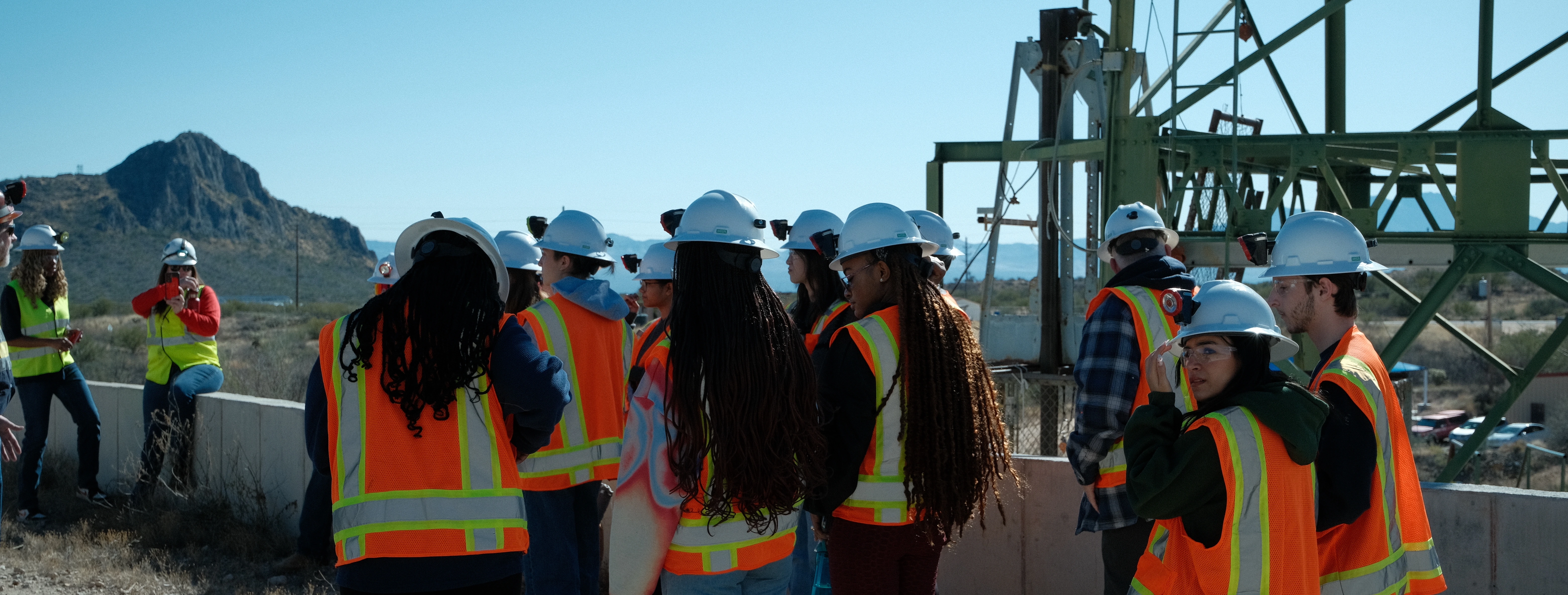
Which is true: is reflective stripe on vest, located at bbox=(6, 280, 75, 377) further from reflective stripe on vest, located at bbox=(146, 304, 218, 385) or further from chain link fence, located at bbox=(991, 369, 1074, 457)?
chain link fence, located at bbox=(991, 369, 1074, 457)

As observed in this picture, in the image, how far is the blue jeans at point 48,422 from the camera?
7117 millimetres

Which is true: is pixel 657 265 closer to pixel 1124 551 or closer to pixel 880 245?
pixel 880 245

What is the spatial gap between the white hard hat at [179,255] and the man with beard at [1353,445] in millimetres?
6776

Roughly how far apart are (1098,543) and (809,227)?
1.89 m

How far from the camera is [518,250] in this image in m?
4.52

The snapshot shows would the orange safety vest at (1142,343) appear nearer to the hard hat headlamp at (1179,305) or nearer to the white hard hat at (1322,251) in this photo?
the hard hat headlamp at (1179,305)

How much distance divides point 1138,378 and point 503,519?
2.01 m

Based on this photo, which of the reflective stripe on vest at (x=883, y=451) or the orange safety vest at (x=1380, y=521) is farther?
the reflective stripe on vest at (x=883, y=451)

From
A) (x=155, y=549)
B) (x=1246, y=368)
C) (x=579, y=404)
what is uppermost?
(x=1246, y=368)

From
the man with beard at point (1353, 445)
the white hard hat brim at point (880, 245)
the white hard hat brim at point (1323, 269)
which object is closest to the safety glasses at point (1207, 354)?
the man with beard at point (1353, 445)

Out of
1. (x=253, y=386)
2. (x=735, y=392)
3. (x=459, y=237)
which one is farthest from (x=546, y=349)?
(x=253, y=386)

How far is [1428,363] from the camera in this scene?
34.2 metres

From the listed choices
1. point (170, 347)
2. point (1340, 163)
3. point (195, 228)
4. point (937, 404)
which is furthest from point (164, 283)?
point (195, 228)

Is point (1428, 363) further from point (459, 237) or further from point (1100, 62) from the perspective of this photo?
point (459, 237)
